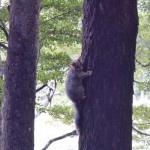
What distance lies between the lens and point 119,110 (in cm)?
245

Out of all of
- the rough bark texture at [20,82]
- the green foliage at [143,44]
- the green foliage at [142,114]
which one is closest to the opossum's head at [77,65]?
the rough bark texture at [20,82]

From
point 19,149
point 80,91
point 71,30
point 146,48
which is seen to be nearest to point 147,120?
point 146,48

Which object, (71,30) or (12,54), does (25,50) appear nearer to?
(12,54)

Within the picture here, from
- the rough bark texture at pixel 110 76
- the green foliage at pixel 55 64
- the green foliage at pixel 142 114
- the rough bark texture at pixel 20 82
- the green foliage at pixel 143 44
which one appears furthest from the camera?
the green foliage at pixel 143 44

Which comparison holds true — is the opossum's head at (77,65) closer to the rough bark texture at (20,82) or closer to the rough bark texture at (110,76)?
the rough bark texture at (110,76)

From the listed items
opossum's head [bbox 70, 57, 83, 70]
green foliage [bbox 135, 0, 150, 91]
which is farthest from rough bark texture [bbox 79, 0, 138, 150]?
green foliage [bbox 135, 0, 150, 91]

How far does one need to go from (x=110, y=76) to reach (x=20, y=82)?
5.67 ft

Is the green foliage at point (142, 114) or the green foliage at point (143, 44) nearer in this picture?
the green foliage at point (142, 114)

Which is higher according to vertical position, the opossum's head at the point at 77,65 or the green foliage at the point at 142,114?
the opossum's head at the point at 77,65

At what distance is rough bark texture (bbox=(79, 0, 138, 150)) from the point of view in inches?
96.3

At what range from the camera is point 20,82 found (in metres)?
3.99

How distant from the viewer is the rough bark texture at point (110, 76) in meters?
2.45

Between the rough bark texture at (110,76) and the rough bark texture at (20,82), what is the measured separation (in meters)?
1.56

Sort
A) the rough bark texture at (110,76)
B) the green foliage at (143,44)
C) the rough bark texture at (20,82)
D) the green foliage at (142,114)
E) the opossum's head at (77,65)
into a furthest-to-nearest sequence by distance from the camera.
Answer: the green foliage at (143,44)
the green foliage at (142,114)
the rough bark texture at (20,82)
the opossum's head at (77,65)
the rough bark texture at (110,76)
